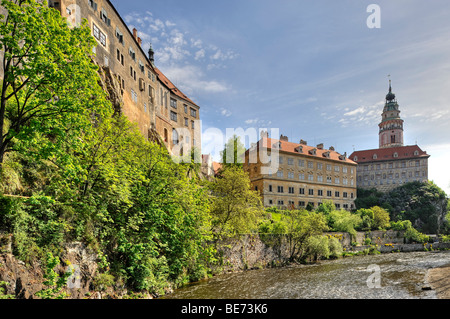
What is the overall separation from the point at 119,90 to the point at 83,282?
2099 centimetres

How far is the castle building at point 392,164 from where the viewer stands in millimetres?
96125

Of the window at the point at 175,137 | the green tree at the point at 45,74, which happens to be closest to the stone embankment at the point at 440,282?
the green tree at the point at 45,74

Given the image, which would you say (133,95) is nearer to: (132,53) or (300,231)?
(132,53)

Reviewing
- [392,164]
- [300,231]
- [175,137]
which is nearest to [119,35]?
[175,137]

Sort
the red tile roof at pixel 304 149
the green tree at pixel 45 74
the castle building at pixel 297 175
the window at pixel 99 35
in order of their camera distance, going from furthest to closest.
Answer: the red tile roof at pixel 304 149
the castle building at pixel 297 175
the window at pixel 99 35
the green tree at pixel 45 74

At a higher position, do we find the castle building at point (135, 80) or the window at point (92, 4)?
the window at point (92, 4)

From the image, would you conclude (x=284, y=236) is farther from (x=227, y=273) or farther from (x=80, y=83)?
(x=80, y=83)

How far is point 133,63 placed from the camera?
122ft

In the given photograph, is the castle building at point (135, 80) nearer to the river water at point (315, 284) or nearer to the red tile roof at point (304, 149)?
the river water at point (315, 284)

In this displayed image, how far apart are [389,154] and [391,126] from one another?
17518 mm

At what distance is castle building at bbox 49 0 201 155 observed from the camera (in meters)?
28.3

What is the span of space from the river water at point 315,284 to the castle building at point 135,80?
567 inches

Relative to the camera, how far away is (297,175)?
65.9 metres
